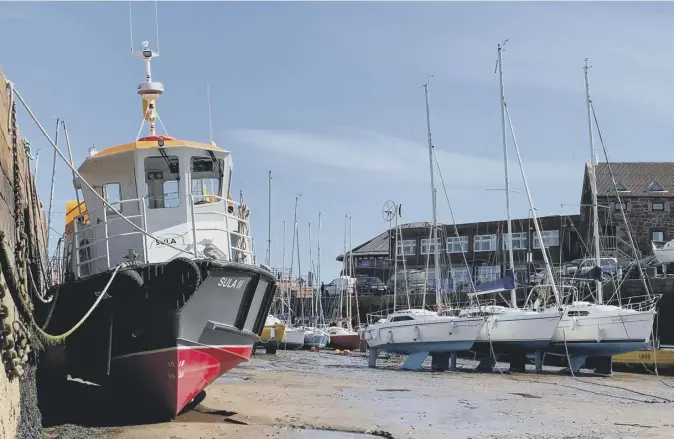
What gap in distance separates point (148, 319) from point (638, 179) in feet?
166

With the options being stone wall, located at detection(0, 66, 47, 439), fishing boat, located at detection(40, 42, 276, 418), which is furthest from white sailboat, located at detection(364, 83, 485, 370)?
stone wall, located at detection(0, 66, 47, 439)

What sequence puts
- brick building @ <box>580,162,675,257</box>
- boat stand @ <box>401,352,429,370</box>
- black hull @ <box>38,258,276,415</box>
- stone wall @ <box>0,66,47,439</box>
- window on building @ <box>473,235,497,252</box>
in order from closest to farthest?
stone wall @ <box>0,66,47,439</box> → black hull @ <box>38,258,276,415</box> → boat stand @ <box>401,352,429,370</box> → brick building @ <box>580,162,675,257</box> → window on building @ <box>473,235,497,252</box>

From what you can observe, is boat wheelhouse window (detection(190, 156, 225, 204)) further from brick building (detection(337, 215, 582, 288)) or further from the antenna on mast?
brick building (detection(337, 215, 582, 288))

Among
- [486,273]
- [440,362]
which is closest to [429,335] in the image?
[440,362]

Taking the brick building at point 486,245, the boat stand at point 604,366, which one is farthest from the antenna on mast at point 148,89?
the brick building at point 486,245

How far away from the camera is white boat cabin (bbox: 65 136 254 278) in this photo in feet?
46.1

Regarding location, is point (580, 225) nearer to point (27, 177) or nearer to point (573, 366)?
point (573, 366)

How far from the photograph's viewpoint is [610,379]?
24.9 meters

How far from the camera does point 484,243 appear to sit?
6144 cm

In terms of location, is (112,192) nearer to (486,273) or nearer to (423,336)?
(423,336)

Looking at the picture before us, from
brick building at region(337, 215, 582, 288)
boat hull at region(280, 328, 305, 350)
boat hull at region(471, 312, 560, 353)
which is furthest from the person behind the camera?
brick building at region(337, 215, 582, 288)

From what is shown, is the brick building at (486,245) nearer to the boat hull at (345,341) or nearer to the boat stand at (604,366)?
the boat hull at (345,341)

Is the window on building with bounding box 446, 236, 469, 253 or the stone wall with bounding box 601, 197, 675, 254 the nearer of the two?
the stone wall with bounding box 601, 197, 675, 254

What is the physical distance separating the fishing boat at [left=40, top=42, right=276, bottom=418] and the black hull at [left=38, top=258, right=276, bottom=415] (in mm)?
15
